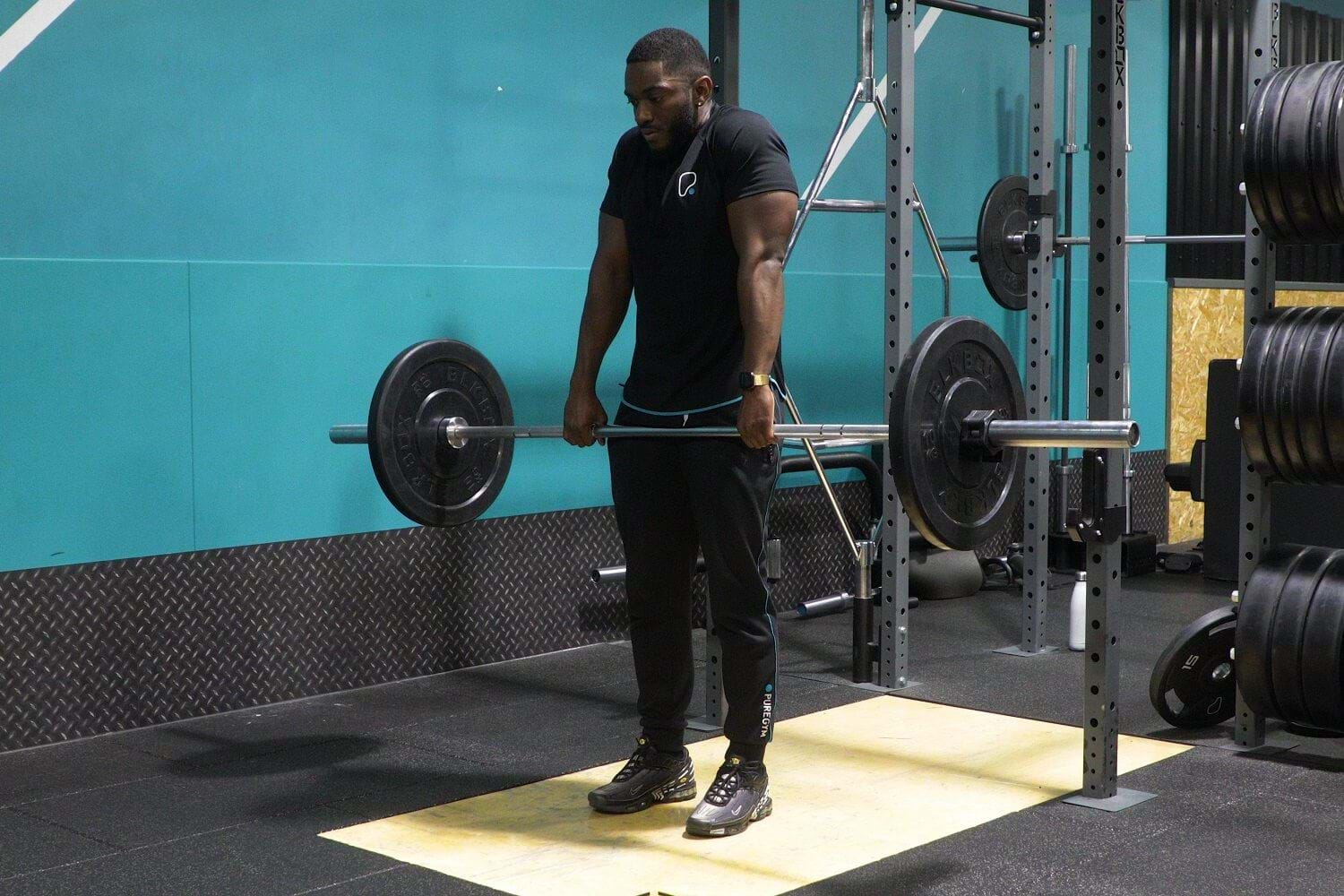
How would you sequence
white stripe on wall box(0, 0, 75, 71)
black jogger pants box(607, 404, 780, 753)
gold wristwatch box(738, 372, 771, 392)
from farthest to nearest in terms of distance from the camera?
1. white stripe on wall box(0, 0, 75, 71)
2. black jogger pants box(607, 404, 780, 753)
3. gold wristwatch box(738, 372, 771, 392)

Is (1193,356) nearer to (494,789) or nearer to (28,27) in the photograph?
(494,789)

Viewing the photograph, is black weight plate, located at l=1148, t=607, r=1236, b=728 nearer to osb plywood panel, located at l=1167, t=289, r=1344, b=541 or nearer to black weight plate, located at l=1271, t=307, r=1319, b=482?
black weight plate, located at l=1271, t=307, r=1319, b=482

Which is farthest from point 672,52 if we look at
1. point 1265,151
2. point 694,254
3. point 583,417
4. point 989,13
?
point 989,13

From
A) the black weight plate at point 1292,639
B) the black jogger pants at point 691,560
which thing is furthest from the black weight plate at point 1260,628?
the black jogger pants at point 691,560

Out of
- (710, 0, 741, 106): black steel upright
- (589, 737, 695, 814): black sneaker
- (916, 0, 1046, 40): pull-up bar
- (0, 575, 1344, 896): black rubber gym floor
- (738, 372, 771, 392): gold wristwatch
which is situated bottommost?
(0, 575, 1344, 896): black rubber gym floor

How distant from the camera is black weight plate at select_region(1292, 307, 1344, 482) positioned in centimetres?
297

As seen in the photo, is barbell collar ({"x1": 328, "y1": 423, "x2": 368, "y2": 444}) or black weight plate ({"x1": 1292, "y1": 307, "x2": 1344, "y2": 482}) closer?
black weight plate ({"x1": 1292, "y1": 307, "x2": 1344, "y2": 482})

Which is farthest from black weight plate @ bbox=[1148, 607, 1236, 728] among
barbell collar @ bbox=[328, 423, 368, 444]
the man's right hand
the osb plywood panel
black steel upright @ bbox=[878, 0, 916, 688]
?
the osb plywood panel

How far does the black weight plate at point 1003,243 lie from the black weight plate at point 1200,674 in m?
1.83

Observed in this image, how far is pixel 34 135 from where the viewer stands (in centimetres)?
331

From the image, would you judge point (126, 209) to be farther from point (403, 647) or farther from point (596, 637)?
point (596, 637)

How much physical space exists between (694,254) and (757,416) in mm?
342

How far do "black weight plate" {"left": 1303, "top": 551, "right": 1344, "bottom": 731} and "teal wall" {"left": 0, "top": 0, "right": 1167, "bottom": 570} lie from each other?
2.22 metres

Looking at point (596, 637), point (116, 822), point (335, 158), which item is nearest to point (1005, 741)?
point (596, 637)
